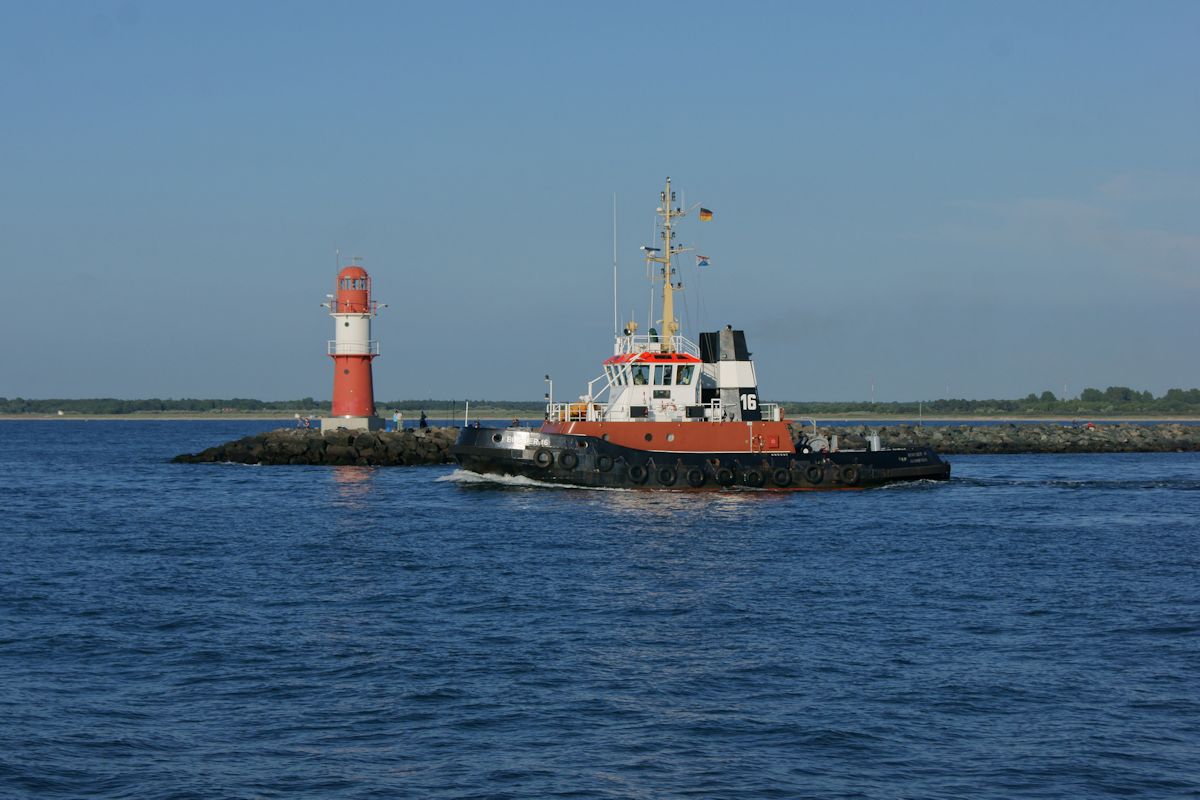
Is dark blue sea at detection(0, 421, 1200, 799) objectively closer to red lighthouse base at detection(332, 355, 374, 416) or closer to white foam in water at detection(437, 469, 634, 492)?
white foam in water at detection(437, 469, 634, 492)

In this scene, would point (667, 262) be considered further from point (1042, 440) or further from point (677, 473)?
point (1042, 440)

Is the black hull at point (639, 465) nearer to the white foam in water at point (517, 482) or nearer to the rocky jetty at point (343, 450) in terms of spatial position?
the white foam in water at point (517, 482)

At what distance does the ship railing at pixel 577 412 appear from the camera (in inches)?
1618

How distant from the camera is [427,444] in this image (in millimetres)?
63406

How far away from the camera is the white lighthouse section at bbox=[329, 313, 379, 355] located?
202ft

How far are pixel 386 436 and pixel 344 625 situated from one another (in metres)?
44.6

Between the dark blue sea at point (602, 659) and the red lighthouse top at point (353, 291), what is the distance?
2954 centimetres

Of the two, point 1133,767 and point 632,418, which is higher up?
point 632,418

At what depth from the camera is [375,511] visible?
37062 millimetres

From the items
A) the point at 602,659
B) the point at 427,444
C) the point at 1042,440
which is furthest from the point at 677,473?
the point at 1042,440

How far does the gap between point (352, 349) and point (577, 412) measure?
2337 centimetres

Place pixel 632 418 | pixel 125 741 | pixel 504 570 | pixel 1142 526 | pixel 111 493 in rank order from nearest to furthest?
pixel 125 741
pixel 504 570
pixel 1142 526
pixel 632 418
pixel 111 493

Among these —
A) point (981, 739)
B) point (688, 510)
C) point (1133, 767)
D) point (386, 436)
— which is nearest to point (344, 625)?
point (981, 739)

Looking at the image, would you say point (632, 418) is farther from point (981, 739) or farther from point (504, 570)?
point (981, 739)
